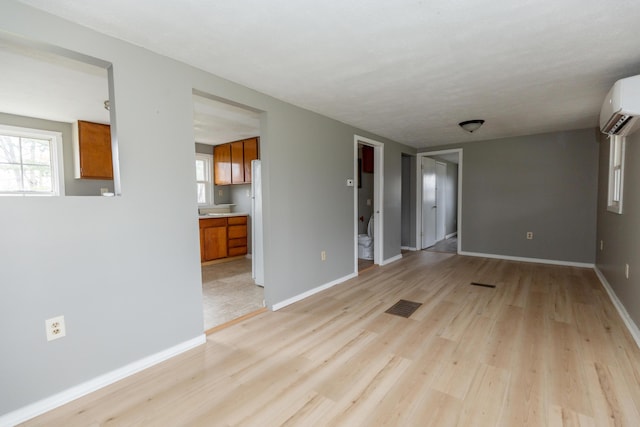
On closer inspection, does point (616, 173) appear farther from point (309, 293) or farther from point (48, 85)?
point (48, 85)

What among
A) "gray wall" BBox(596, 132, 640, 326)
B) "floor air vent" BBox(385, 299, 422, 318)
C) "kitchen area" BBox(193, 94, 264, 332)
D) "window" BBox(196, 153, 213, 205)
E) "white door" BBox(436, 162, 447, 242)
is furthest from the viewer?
"white door" BBox(436, 162, 447, 242)

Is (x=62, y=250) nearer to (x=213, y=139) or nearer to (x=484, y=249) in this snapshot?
(x=213, y=139)

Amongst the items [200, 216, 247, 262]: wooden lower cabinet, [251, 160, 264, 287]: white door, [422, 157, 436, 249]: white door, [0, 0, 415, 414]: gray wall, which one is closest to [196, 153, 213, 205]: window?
[200, 216, 247, 262]: wooden lower cabinet

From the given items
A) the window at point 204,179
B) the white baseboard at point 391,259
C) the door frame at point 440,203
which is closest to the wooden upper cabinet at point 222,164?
the window at point 204,179

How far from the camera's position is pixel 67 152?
388 cm

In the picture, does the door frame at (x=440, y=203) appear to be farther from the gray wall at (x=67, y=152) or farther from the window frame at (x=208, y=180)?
the gray wall at (x=67, y=152)

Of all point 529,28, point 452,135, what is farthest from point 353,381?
point 452,135

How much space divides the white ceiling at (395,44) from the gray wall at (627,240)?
29.9 inches

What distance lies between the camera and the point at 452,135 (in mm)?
4840

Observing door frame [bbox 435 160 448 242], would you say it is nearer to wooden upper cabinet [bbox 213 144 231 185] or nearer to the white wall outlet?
wooden upper cabinet [bbox 213 144 231 185]

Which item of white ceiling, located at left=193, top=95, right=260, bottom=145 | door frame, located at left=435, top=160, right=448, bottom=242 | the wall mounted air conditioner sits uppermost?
white ceiling, located at left=193, top=95, right=260, bottom=145

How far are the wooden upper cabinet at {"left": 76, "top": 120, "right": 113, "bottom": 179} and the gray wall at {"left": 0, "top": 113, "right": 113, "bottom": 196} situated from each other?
15 cm

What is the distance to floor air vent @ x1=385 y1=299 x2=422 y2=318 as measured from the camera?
287 centimetres

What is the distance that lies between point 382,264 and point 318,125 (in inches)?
101
